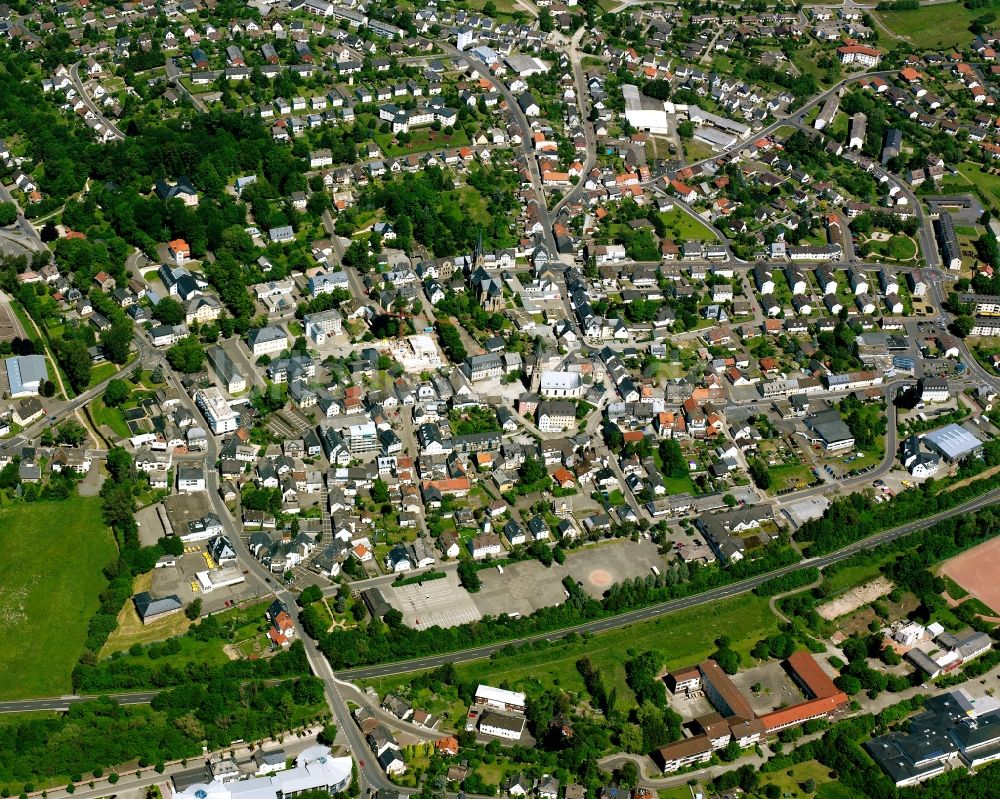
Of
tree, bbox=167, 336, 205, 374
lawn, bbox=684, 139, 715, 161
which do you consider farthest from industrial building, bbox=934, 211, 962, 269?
tree, bbox=167, 336, 205, 374

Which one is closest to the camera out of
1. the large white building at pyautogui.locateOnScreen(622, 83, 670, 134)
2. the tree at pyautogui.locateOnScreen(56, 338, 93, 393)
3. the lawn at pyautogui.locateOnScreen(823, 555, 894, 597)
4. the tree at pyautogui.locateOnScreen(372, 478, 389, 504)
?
the lawn at pyautogui.locateOnScreen(823, 555, 894, 597)

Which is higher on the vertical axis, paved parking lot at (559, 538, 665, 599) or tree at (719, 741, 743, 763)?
paved parking lot at (559, 538, 665, 599)

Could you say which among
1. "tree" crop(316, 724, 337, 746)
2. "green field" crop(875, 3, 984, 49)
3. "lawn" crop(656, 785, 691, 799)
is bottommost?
"lawn" crop(656, 785, 691, 799)

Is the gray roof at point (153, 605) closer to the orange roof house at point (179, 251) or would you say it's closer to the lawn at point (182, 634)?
the lawn at point (182, 634)

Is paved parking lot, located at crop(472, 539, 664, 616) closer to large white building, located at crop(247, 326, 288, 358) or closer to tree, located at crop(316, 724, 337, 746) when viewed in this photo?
tree, located at crop(316, 724, 337, 746)

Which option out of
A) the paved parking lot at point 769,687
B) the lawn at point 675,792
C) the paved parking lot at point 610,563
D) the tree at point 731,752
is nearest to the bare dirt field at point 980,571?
the paved parking lot at point 769,687

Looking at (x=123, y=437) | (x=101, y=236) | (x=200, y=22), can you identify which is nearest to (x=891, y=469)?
(x=123, y=437)
